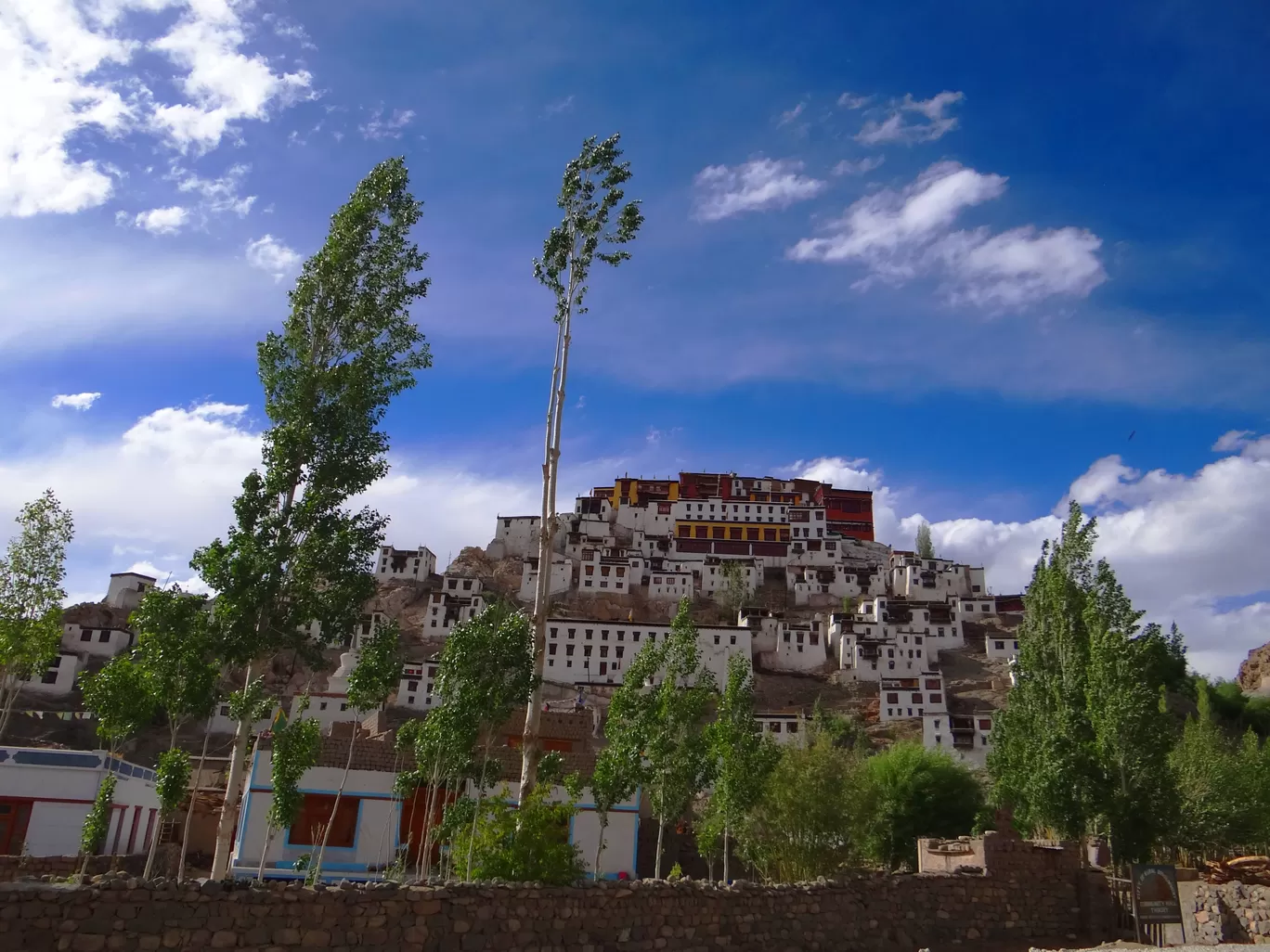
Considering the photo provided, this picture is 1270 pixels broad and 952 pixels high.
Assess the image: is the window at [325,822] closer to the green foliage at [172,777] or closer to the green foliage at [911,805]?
the green foliage at [172,777]

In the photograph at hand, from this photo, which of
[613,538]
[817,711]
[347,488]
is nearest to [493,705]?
[347,488]

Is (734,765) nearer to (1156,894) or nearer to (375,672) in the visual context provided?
(1156,894)

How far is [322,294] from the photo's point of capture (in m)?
20.0

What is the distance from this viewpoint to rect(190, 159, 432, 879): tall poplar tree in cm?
1683

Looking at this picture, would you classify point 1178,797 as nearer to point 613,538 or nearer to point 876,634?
point 876,634

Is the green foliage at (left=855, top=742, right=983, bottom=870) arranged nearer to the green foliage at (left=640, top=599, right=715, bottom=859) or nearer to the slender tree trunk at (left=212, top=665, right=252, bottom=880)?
the green foliage at (left=640, top=599, right=715, bottom=859)

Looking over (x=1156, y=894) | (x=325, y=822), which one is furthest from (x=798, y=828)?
(x=325, y=822)

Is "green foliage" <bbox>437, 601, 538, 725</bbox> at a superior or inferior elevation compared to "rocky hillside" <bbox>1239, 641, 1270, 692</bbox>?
inferior

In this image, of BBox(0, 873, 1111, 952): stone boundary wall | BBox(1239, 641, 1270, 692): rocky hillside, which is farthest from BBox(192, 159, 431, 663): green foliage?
BBox(1239, 641, 1270, 692): rocky hillside

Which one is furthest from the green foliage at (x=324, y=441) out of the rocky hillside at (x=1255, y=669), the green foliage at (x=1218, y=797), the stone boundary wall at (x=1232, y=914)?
the rocky hillside at (x=1255, y=669)

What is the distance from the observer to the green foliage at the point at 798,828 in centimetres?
2717

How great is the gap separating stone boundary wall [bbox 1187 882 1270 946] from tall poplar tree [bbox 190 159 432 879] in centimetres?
1790

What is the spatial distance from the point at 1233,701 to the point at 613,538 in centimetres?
5270

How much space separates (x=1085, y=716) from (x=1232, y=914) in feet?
24.0
